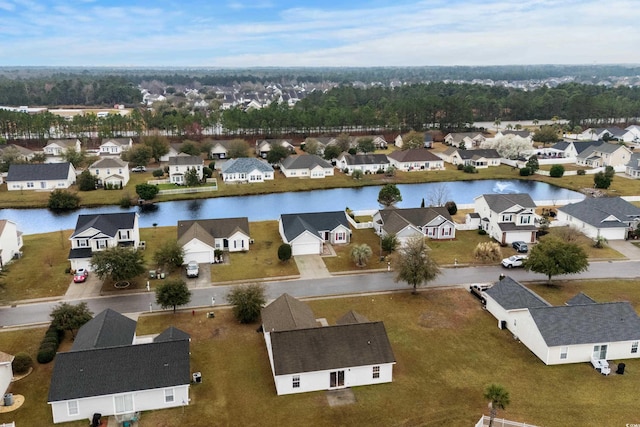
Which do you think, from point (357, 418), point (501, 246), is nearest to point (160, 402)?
point (357, 418)

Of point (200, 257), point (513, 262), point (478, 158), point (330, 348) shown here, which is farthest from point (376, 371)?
point (478, 158)

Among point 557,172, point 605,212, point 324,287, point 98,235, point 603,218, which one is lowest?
point 324,287

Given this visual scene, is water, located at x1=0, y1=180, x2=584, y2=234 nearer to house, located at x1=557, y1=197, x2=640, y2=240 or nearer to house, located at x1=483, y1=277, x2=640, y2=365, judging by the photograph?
house, located at x1=557, y1=197, x2=640, y2=240

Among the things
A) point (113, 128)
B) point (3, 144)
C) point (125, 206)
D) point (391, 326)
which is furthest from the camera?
point (113, 128)

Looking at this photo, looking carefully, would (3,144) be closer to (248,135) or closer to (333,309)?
(248,135)

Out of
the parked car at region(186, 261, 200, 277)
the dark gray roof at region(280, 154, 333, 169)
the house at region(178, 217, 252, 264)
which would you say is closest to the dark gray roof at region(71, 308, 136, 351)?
the parked car at region(186, 261, 200, 277)

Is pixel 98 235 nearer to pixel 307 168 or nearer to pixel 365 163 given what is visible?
pixel 307 168
